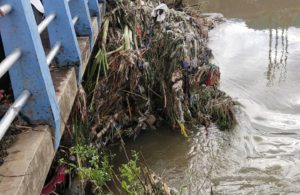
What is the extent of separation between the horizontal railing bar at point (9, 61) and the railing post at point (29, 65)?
4cm

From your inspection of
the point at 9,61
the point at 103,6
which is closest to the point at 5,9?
the point at 9,61

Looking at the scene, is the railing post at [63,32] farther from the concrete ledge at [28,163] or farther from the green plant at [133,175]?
the green plant at [133,175]

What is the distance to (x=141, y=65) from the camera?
17.2 ft

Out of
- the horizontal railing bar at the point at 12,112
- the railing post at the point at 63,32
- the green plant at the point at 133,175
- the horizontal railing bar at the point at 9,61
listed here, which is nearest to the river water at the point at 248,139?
the green plant at the point at 133,175

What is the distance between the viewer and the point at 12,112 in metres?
2.12

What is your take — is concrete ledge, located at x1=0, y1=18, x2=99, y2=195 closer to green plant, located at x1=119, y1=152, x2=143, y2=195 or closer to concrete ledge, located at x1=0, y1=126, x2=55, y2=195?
concrete ledge, located at x1=0, y1=126, x2=55, y2=195

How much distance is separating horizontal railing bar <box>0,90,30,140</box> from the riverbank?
166 centimetres

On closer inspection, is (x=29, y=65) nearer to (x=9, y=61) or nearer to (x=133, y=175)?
(x=9, y=61)

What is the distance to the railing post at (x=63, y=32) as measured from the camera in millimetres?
3172

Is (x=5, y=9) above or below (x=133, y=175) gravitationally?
above

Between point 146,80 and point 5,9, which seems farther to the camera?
point 146,80

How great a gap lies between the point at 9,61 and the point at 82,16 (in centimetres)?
198

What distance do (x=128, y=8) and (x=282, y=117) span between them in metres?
2.82

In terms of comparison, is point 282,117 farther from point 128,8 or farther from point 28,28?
point 28,28
